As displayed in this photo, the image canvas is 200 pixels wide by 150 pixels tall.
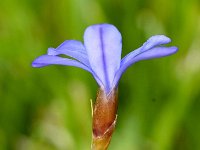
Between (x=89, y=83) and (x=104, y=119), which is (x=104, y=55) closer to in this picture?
(x=104, y=119)

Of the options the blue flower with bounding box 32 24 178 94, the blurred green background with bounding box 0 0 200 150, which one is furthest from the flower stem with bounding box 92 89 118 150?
the blurred green background with bounding box 0 0 200 150

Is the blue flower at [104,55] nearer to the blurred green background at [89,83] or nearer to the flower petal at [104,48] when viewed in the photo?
the flower petal at [104,48]

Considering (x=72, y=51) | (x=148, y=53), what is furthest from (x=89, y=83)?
(x=148, y=53)

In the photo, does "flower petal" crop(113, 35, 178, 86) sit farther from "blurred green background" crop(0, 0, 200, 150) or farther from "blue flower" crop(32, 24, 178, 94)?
"blurred green background" crop(0, 0, 200, 150)

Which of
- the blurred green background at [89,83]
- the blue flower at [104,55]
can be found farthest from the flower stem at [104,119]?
the blurred green background at [89,83]

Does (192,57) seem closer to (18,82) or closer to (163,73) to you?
(163,73)

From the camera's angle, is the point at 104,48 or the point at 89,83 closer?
the point at 104,48
